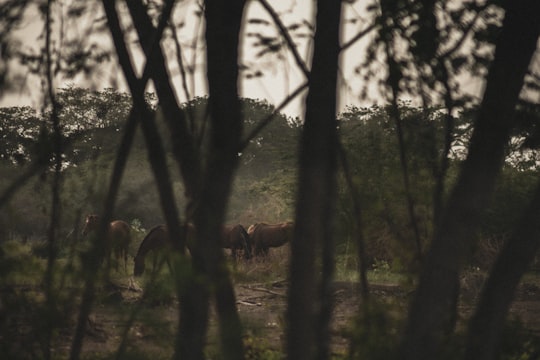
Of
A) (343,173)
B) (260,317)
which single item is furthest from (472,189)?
(260,317)

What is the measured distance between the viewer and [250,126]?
139 ft

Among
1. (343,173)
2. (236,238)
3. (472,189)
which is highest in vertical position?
(343,173)

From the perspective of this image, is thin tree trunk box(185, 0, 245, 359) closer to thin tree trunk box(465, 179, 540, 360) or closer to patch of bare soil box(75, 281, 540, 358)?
patch of bare soil box(75, 281, 540, 358)

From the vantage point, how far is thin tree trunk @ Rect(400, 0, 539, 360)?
10.2ft

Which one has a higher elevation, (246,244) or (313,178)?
(313,178)

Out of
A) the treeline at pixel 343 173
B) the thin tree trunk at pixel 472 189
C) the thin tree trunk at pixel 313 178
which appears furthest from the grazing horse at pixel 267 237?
the thin tree trunk at pixel 313 178

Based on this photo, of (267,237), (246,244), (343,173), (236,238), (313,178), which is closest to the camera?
(313,178)

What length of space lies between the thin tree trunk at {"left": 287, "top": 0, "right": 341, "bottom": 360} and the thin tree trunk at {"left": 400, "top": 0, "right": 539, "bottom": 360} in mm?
463

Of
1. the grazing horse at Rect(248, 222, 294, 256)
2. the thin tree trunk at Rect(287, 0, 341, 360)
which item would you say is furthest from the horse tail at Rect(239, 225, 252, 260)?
the thin tree trunk at Rect(287, 0, 341, 360)

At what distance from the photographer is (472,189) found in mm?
3121

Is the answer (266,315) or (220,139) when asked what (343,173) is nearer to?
(266,315)

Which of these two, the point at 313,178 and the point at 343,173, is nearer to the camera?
the point at 313,178

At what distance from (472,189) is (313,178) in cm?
66

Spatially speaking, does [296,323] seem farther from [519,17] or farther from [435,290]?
[519,17]
